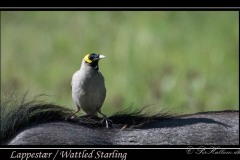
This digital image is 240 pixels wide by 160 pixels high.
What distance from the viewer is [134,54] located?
22609 mm

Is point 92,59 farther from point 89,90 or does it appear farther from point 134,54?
point 134,54

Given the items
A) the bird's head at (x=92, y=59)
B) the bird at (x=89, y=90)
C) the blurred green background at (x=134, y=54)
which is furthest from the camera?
the blurred green background at (x=134, y=54)

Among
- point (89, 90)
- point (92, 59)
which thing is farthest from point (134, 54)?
point (89, 90)

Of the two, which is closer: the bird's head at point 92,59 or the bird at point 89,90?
the bird at point 89,90

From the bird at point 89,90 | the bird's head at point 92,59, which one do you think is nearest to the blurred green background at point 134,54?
the bird's head at point 92,59

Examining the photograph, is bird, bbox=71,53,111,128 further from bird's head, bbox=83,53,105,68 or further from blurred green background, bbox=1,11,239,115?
blurred green background, bbox=1,11,239,115

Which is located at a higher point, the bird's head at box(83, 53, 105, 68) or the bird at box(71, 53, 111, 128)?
the bird's head at box(83, 53, 105, 68)

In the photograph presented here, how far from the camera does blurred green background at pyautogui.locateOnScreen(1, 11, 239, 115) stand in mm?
20969

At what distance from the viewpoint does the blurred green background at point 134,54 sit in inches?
826

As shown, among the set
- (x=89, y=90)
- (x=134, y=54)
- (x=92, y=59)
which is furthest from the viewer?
(x=134, y=54)

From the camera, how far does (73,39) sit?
23844 mm

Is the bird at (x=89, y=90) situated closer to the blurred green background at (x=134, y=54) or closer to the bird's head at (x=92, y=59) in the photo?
the bird's head at (x=92, y=59)

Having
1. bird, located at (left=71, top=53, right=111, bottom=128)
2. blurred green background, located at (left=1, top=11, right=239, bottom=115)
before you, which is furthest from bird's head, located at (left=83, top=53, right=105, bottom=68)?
blurred green background, located at (left=1, top=11, right=239, bottom=115)

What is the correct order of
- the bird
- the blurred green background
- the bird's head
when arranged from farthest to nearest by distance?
the blurred green background
the bird's head
the bird
